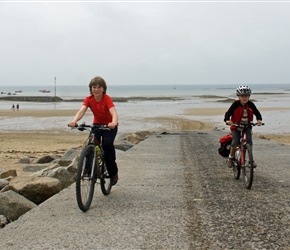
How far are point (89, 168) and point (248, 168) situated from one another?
9.10 feet

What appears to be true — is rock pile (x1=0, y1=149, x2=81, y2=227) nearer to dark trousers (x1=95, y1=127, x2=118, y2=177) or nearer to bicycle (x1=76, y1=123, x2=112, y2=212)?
bicycle (x1=76, y1=123, x2=112, y2=212)

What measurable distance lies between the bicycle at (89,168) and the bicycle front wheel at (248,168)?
239cm

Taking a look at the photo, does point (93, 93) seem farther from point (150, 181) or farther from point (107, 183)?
point (150, 181)

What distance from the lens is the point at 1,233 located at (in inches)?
173

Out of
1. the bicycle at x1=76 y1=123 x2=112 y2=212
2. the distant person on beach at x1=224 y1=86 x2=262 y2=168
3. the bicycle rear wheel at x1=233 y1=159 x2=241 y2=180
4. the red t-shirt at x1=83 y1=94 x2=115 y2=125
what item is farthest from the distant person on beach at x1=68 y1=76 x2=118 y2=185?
the bicycle rear wheel at x1=233 y1=159 x2=241 y2=180

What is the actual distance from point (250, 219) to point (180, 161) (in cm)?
537

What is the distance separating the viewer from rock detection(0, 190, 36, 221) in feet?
17.6

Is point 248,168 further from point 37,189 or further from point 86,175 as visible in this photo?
point 37,189

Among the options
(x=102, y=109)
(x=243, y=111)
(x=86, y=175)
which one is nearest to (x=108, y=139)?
(x=102, y=109)

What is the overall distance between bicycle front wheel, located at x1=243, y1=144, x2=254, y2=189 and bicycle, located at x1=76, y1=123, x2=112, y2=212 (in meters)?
2.39

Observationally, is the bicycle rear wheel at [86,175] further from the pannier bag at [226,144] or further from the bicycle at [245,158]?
the pannier bag at [226,144]

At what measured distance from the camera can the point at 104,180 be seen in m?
5.81

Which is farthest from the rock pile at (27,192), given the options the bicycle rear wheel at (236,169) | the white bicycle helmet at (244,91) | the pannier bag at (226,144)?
the white bicycle helmet at (244,91)

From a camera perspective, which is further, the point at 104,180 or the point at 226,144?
the point at 226,144
